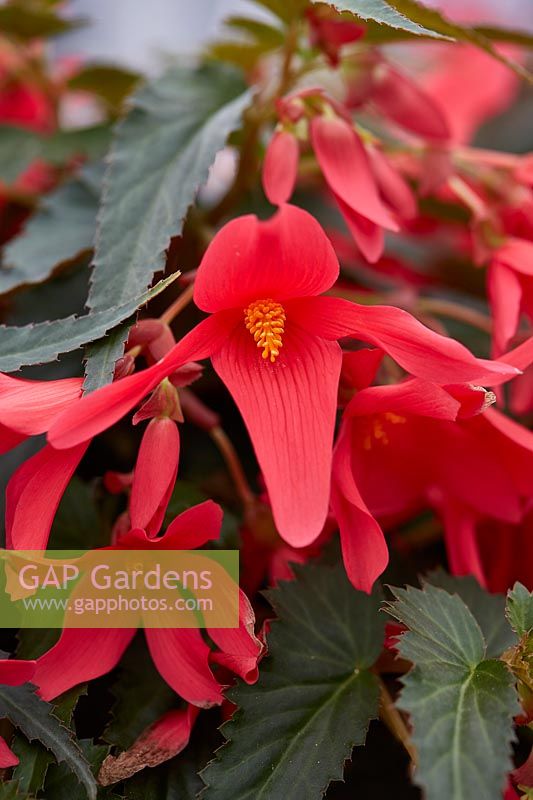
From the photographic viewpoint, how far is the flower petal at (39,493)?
14.3 inches

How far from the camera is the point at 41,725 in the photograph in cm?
37

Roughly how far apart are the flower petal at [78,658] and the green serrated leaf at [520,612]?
0.59ft

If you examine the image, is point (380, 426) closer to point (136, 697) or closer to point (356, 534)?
point (356, 534)

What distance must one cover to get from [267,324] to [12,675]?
188 mm

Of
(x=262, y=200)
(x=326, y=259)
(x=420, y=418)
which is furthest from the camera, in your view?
(x=262, y=200)

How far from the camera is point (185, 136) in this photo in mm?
547

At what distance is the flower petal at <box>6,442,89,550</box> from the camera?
362 millimetres

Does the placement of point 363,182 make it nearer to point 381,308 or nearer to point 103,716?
point 381,308

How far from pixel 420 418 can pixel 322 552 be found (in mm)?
97

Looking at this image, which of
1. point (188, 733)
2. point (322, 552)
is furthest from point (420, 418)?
point (188, 733)

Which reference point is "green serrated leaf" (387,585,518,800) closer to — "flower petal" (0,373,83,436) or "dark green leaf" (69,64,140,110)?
"flower petal" (0,373,83,436)

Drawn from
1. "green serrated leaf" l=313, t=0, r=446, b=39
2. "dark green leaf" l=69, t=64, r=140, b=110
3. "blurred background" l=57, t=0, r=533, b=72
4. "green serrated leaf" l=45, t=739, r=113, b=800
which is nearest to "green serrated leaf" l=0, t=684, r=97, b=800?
"green serrated leaf" l=45, t=739, r=113, b=800

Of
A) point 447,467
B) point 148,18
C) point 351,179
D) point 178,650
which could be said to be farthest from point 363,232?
point 148,18

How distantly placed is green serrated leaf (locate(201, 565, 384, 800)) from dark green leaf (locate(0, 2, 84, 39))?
54 centimetres
